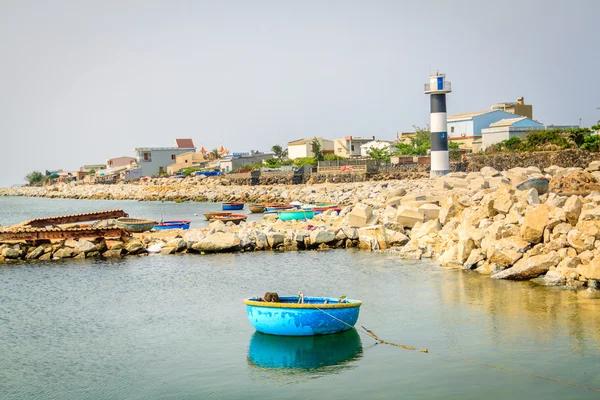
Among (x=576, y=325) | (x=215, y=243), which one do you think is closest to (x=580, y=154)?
(x=215, y=243)

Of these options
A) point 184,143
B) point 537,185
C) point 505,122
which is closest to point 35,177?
point 184,143

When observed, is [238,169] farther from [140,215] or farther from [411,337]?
[411,337]

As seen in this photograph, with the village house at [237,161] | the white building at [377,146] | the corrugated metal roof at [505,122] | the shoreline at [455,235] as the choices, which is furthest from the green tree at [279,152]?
the shoreline at [455,235]

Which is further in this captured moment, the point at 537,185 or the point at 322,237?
the point at 537,185

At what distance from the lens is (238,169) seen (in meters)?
80.4

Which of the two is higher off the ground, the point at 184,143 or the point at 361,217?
the point at 184,143

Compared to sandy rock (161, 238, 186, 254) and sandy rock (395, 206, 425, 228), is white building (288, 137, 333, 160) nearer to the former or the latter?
sandy rock (395, 206, 425, 228)

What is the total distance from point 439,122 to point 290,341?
35.6 metres

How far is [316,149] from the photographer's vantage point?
257 ft

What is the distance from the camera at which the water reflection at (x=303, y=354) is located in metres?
13.1

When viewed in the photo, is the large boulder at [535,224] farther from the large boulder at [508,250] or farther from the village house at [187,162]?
the village house at [187,162]

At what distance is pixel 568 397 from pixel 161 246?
1892cm

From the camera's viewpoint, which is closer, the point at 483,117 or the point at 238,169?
the point at 483,117

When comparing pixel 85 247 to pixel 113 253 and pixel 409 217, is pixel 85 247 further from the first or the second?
pixel 409 217
